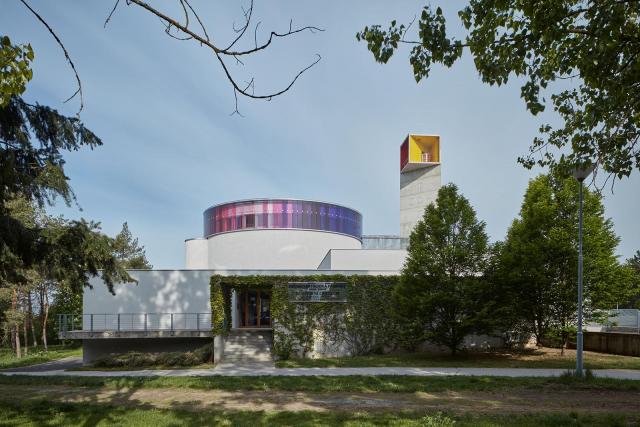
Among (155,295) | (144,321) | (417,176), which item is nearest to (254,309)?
(155,295)

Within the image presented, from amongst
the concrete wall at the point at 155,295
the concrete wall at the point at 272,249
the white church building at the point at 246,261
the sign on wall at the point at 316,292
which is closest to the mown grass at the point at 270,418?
the white church building at the point at 246,261

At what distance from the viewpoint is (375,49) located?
6.85 m

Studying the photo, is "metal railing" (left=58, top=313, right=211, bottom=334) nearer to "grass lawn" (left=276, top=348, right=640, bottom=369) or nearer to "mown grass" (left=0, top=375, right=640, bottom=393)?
"grass lawn" (left=276, top=348, right=640, bottom=369)

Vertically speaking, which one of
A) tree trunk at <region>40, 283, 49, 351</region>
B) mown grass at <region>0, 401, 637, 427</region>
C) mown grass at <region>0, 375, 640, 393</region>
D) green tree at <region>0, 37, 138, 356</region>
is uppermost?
green tree at <region>0, 37, 138, 356</region>

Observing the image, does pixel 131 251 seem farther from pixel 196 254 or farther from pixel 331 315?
pixel 331 315

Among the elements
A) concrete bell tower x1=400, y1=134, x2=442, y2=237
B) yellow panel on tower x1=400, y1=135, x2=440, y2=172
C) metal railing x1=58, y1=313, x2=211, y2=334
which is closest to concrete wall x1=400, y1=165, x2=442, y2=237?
concrete bell tower x1=400, y1=134, x2=442, y2=237

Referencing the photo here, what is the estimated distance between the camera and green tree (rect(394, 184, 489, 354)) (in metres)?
17.9

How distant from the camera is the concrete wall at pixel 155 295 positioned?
69.8 feet

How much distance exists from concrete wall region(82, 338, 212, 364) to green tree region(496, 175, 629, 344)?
46.6 feet

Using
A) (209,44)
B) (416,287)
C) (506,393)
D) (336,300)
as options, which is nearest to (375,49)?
(209,44)

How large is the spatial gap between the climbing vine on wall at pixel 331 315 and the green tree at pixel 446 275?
6.72ft

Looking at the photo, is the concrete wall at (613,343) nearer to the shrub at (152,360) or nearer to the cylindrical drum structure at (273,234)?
the cylindrical drum structure at (273,234)

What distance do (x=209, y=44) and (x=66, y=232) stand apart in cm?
1047

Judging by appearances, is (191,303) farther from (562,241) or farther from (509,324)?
(562,241)
